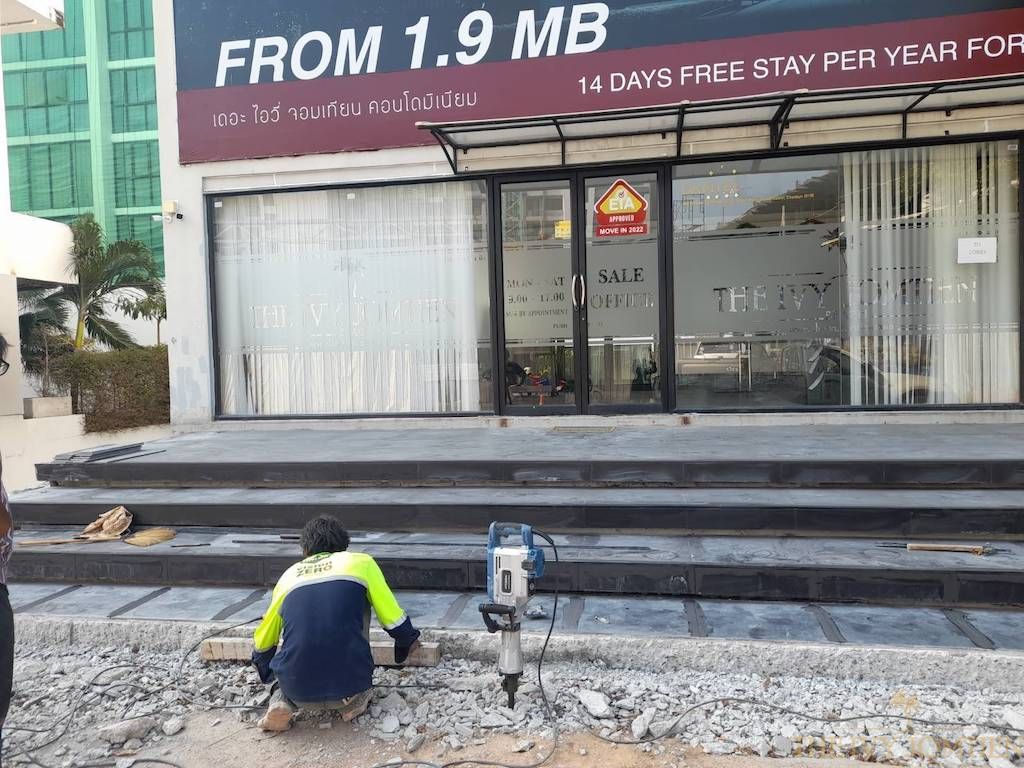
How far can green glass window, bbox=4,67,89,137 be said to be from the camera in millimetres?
34719

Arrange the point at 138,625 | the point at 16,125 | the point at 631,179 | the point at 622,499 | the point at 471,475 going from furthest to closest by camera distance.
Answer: the point at 16,125 < the point at 631,179 < the point at 471,475 < the point at 622,499 < the point at 138,625

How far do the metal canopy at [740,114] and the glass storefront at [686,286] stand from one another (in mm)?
470

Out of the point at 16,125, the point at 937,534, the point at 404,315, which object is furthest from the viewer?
the point at 16,125

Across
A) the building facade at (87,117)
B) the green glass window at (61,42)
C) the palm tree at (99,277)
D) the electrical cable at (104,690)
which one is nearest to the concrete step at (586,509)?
the electrical cable at (104,690)

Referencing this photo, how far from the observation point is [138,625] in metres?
4.36

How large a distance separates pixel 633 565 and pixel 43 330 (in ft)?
52.3

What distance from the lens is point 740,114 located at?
7.21 meters

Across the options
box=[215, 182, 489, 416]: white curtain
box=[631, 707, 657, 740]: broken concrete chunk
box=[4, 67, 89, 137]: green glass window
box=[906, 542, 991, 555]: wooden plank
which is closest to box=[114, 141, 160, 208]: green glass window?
box=[4, 67, 89, 137]: green glass window

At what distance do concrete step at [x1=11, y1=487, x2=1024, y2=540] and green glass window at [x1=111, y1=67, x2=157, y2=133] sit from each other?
1373 inches

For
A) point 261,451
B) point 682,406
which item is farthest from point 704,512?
point 261,451

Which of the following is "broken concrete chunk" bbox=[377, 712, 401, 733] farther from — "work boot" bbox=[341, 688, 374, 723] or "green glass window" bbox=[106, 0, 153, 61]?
"green glass window" bbox=[106, 0, 153, 61]

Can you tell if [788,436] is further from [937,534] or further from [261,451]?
[261,451]

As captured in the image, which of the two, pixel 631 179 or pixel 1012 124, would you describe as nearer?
pixel 1012 124

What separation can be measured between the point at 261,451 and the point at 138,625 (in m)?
2.78
